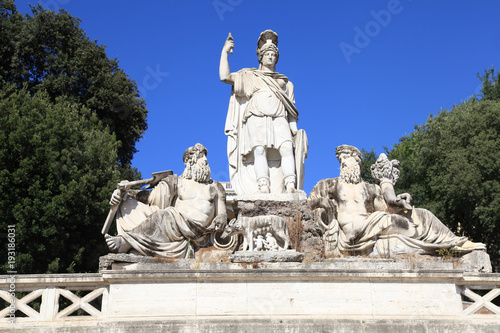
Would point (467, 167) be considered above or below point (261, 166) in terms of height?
above

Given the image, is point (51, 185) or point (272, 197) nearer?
point (272, 197)

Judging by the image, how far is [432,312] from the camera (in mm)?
8781

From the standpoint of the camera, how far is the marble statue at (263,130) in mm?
11859

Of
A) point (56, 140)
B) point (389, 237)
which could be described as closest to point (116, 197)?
point (389, 237)

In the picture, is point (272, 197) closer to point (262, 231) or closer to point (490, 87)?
point (262, 231)

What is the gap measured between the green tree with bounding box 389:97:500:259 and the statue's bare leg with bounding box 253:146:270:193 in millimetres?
13202

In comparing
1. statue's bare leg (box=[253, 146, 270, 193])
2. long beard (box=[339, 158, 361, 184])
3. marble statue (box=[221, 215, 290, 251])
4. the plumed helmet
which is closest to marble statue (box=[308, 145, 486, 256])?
long beard (box=[339, 158, 361, 184])

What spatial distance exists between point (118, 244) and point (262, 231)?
2.51 metres

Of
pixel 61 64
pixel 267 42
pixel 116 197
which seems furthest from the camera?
pixel 61 64

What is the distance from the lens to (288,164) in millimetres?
11828

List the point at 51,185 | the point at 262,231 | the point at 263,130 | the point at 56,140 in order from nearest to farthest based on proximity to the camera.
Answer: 1. the point at 262,231
2. the point at 263,130
3. the point at 51,185
4. the point at 56,140

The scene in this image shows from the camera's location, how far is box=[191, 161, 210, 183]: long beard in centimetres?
1084

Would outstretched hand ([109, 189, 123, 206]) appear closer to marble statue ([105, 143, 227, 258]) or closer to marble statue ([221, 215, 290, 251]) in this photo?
marble statue ([105, 143, 227, 258])

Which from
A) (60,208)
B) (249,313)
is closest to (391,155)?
(60,208)
